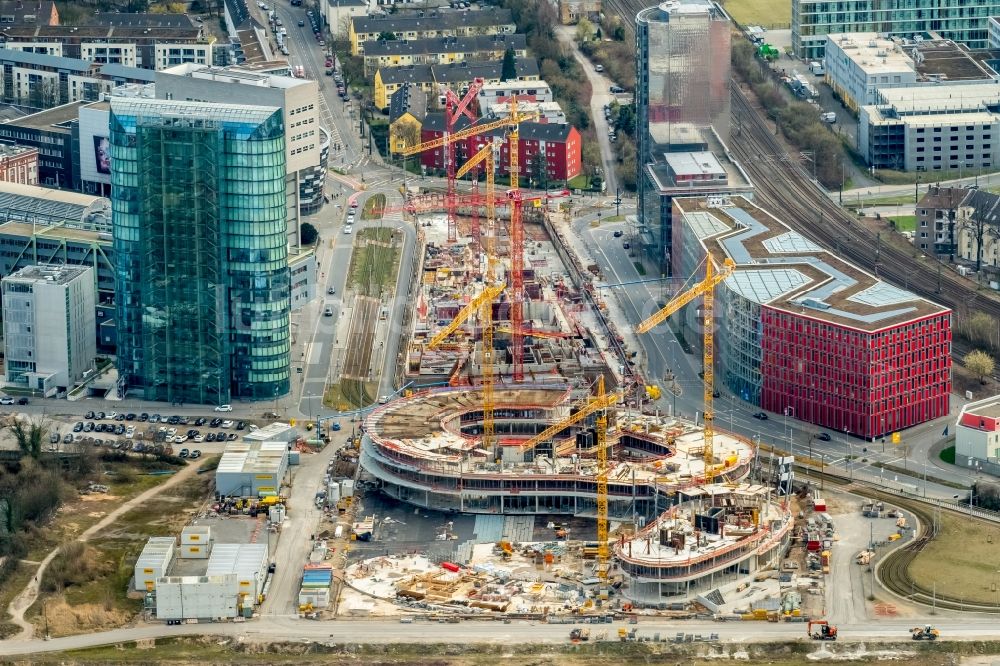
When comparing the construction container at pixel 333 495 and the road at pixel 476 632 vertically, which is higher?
the construction container at pixel 333 495

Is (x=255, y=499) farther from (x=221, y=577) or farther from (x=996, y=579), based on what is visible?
(x=996, y=579)

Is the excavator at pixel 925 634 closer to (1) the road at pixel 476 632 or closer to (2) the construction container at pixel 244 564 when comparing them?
(1) the road at pixel 476 632

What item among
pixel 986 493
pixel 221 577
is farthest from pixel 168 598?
pixel 986 493

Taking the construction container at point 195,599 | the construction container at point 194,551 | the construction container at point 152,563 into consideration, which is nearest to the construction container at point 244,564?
the construction container at point 194,551

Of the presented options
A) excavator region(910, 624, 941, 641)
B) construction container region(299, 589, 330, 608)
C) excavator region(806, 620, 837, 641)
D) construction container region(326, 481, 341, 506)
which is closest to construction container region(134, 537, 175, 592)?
construction container region(299, 589, 330, 608)

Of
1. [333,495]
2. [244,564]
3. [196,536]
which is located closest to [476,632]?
[244,564]

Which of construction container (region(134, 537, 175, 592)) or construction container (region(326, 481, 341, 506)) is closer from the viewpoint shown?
construction container (region(134, 537, 175, 592))

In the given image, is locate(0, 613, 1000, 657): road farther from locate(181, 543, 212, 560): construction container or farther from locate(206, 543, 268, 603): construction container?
locate(181, 543, 212, 560): construction container
